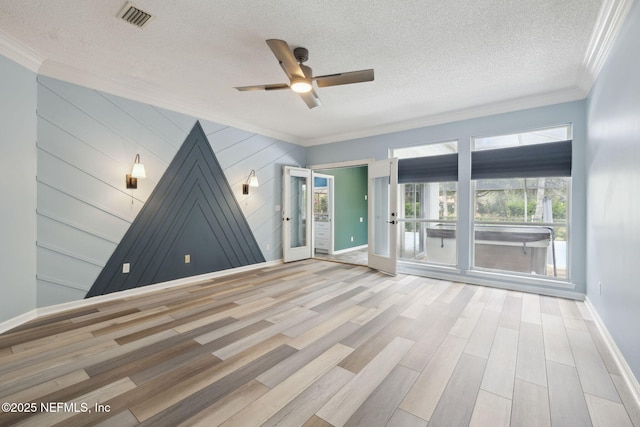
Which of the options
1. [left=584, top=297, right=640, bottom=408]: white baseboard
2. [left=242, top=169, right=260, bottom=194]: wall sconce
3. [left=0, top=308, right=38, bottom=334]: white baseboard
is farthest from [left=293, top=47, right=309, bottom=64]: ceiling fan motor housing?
[left=0, top=308, right=38, bottom=334]: white baseboard

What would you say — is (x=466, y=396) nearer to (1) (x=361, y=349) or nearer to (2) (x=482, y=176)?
(1) (x=361, y=349)

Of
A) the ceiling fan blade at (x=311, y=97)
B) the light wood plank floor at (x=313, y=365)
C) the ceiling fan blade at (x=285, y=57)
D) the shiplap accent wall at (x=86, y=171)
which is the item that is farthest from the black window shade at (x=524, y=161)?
the shiplap accent wall at (x=86, y=171)

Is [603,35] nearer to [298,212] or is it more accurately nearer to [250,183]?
[250,183]

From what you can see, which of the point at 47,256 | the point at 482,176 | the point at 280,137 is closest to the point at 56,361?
the point at 47,256

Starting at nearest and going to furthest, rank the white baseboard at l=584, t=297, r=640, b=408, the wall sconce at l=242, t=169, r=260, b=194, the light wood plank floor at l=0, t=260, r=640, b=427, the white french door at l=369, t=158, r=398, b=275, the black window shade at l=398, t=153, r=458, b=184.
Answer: the light wood plank floor at l=0, t=260, r=640, b=427 → the white baseboard at l=584, t=297, r=640, b=408 → the black window shade at l=398, t=153, r=458, b=184 → the white french door at l=369, t=158, r=398, b=275 → the wall sconce at l=242, t=169, r=260, b=194

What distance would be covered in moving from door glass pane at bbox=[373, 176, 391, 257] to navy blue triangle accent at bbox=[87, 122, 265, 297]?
2568 millimetres

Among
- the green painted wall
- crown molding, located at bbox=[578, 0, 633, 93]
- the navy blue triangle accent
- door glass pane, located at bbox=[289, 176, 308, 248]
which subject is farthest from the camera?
the green painted wall

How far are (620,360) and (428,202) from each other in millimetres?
3314

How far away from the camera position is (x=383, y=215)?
5.30 m

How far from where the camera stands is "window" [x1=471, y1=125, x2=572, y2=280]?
3865 millimetres

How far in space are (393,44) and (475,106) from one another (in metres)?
2.40

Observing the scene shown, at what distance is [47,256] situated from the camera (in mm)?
3078

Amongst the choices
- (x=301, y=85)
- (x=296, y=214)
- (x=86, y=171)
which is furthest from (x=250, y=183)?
(x=301, y=85)

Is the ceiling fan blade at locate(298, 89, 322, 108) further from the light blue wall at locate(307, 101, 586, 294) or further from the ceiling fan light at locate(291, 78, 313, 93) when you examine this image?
the light blue wall at locate(307, 101, 586, 294)
